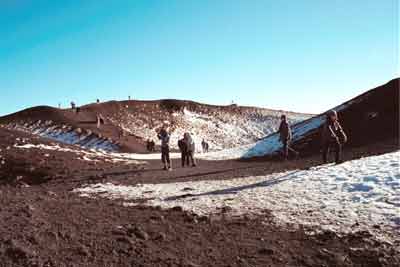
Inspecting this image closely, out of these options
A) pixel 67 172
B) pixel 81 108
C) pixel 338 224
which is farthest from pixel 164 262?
pixel 81 108

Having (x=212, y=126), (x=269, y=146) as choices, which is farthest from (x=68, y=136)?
(x=212, y=126)

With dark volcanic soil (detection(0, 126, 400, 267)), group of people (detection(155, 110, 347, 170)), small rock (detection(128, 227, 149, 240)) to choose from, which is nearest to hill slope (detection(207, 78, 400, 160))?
group of people (detection(155, 110, 347, 170))

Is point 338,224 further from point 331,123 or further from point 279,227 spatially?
point 331,123

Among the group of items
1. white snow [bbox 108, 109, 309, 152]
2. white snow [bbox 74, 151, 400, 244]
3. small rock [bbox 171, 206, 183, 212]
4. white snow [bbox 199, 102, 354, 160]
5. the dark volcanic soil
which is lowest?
the dark volcanic soil

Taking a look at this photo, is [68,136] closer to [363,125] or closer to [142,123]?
[142,123]

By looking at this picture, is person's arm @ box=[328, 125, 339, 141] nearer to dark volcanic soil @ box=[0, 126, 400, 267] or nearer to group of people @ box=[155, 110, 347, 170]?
group of people @ box=[155, 110, 347, 170]

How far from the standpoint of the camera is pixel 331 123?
49.8 ft

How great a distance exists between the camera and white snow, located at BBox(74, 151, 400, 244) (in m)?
8.37

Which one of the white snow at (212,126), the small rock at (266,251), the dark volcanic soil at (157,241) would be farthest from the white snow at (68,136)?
the small rock at (266,251)

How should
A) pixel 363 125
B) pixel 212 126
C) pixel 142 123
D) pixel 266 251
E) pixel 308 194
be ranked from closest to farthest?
pixel 266 251
pixel 308 194
pixel 363 125
pixel 142 123
pixel 212 126

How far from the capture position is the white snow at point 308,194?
837 centimetres

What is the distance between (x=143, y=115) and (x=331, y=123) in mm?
56494

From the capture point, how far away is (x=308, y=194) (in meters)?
10.5

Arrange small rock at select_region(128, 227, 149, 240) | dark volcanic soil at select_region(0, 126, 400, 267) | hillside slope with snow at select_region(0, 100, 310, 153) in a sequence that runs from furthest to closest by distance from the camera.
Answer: hillside slope with snow at select_region(0, 100, 310, 153) < small rock at select_region(128, 227, 149, 240) < dark volcanic soil at select_region(0, 126, 400, 267)
